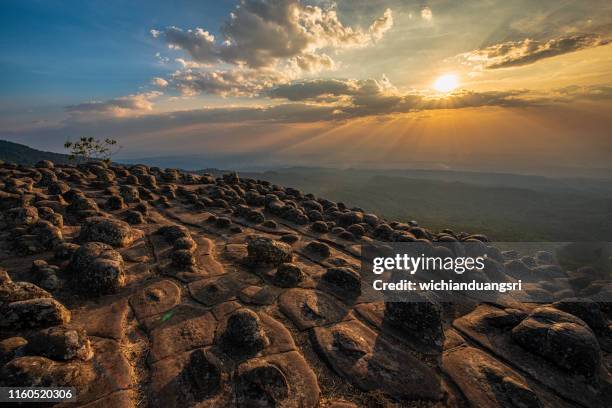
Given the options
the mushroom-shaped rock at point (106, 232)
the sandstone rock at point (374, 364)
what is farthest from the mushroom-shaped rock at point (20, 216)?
the sandstone rock at point (374, 364)

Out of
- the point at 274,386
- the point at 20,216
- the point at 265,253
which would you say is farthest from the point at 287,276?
the point at 20,216

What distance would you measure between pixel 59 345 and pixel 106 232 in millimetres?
7138

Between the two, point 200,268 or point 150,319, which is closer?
point 150,319

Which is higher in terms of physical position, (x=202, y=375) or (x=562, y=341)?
(x=202, y=375)

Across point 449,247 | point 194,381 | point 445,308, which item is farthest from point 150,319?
point 449,247

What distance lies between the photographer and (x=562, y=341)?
8.35 m

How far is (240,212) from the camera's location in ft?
66.5

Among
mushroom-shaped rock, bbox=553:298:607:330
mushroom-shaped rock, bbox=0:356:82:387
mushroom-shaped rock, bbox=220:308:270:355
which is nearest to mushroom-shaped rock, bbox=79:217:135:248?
mushroom-shaped rock, bbox=0:356:82:387

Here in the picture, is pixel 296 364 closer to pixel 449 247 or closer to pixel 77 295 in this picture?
pixel 77 295

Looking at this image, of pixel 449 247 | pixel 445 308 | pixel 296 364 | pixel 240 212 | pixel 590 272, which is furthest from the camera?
pixel 590 272

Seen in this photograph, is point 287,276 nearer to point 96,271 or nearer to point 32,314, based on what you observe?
point 96,271

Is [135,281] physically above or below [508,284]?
above

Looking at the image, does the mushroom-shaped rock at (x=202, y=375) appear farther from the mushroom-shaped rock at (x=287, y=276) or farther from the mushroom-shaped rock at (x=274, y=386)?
the mushroom-shaped rock at (x=287, y=276)

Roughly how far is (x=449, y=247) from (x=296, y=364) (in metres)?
13.7
